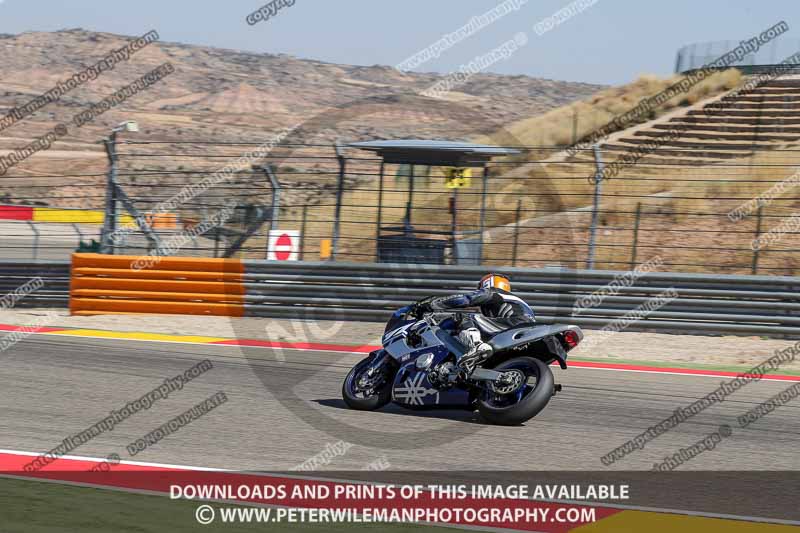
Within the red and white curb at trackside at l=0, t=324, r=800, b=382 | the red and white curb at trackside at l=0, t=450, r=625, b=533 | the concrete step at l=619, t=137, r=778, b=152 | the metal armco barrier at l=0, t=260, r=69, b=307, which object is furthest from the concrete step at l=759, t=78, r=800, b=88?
the red and white curb at trackside at l=0, t=450, r=625, b=533

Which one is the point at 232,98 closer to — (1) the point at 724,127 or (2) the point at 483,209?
(1) the point at 724,127

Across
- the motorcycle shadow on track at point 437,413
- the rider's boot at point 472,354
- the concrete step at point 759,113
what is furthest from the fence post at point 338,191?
the concrete step at point 759,113

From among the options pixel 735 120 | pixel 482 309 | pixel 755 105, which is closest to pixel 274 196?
pixel 482 309

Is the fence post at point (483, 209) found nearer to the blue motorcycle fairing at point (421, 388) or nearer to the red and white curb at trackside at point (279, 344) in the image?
the red and white curb at trackside at point (279, 344)

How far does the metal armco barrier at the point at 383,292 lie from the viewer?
44.7 feet

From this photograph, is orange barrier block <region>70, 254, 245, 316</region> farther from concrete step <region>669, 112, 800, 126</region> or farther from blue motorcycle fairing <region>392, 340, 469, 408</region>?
concrete step <region>669, 112, 800, 126</region>

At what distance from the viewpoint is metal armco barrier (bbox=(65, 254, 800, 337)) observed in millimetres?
13625

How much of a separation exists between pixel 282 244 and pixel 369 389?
7822 mm

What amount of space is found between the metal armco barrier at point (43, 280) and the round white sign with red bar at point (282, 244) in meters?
3.30

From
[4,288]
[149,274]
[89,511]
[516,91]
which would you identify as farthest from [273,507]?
[516,91]

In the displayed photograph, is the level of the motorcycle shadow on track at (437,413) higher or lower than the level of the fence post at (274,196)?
lower

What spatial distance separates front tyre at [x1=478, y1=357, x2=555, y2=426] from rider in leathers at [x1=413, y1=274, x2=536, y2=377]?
0.20 metres

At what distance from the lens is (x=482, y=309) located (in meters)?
8.00

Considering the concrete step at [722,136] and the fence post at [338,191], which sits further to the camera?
the concrete step at [722,136]
